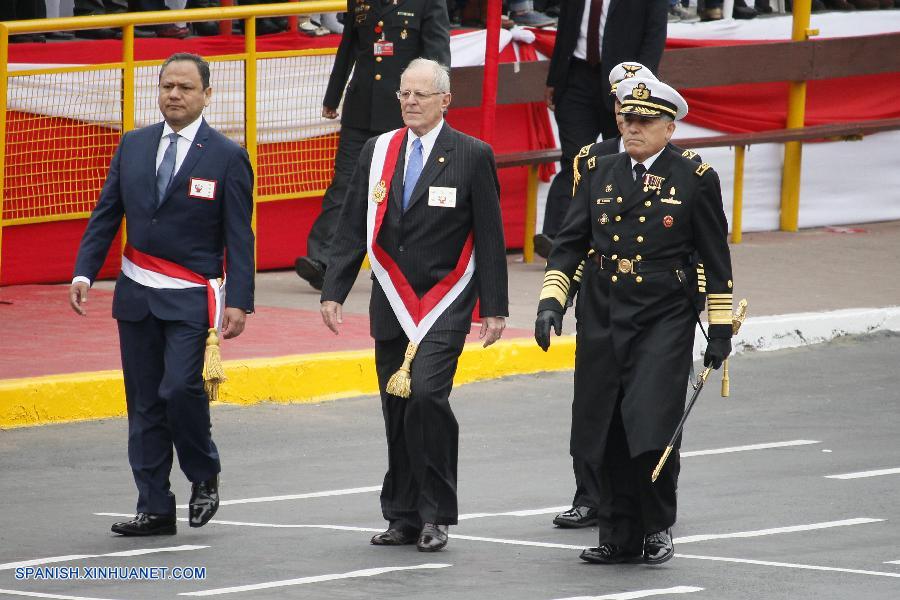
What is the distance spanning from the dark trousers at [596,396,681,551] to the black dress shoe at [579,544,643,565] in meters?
0.02

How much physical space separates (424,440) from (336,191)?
572 cm

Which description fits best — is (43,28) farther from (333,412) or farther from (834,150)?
(834,150)

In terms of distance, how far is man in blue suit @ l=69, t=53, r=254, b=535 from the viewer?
847cm

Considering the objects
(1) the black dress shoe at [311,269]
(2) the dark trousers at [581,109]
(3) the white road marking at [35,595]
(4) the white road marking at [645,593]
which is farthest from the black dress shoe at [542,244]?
(3) the white road marking at [35,595]

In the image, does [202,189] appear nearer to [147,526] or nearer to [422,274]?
[422,274]

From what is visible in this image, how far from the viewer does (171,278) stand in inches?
334

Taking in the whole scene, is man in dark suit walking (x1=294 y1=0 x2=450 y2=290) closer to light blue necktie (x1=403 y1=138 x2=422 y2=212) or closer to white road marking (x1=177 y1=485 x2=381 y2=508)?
white road marking (x1=177 y1=485 x2=381 y2=508)

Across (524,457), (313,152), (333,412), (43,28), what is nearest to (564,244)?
(524,457)

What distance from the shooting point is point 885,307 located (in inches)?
567

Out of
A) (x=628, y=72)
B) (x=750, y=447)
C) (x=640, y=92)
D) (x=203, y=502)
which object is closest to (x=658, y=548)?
(x=640, y=92)

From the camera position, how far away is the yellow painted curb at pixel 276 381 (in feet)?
35.4

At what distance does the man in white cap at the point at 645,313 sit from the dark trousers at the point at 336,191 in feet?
19.1

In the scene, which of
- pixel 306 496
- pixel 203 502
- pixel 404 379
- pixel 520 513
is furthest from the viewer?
pixel 306 496

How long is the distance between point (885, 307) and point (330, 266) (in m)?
6.75
